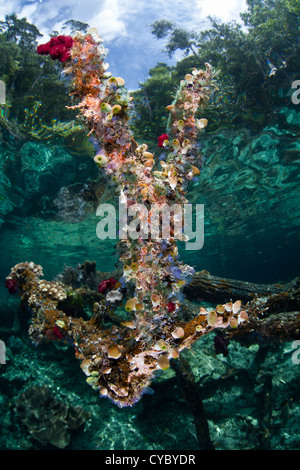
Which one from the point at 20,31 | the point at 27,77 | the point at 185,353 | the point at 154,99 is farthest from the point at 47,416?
the point at 20,31

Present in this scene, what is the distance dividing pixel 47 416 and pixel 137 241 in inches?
304

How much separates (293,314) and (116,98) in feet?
17.9

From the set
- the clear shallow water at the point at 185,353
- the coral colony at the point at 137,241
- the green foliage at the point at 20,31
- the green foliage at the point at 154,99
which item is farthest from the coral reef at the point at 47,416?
the green foliage at the point at 20,31

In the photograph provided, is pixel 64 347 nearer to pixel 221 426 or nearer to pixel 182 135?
pixel 221 426

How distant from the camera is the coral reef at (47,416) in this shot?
23.1 ft

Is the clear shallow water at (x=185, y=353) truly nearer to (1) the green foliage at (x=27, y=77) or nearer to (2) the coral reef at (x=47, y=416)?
(2) the coral reef at (x=47, y=416)

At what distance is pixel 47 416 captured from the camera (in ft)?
24.5

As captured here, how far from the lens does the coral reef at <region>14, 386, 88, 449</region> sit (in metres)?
7.05

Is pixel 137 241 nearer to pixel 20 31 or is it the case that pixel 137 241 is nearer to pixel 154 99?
pixel 154 99

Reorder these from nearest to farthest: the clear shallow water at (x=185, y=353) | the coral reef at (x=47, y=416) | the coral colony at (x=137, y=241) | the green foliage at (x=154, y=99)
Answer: the coral colony at (x=137, y=241) → the clear shallow water at (x=185, y=353) → the coral reef at (x=47, y=416) → the green foliage at (x=154, y=99)

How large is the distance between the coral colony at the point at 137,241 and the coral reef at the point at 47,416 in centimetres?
591

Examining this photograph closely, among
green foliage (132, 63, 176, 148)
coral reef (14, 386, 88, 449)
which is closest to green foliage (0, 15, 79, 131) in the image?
green foliage (132, 63, 176, 148)

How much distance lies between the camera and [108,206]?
16.5m
